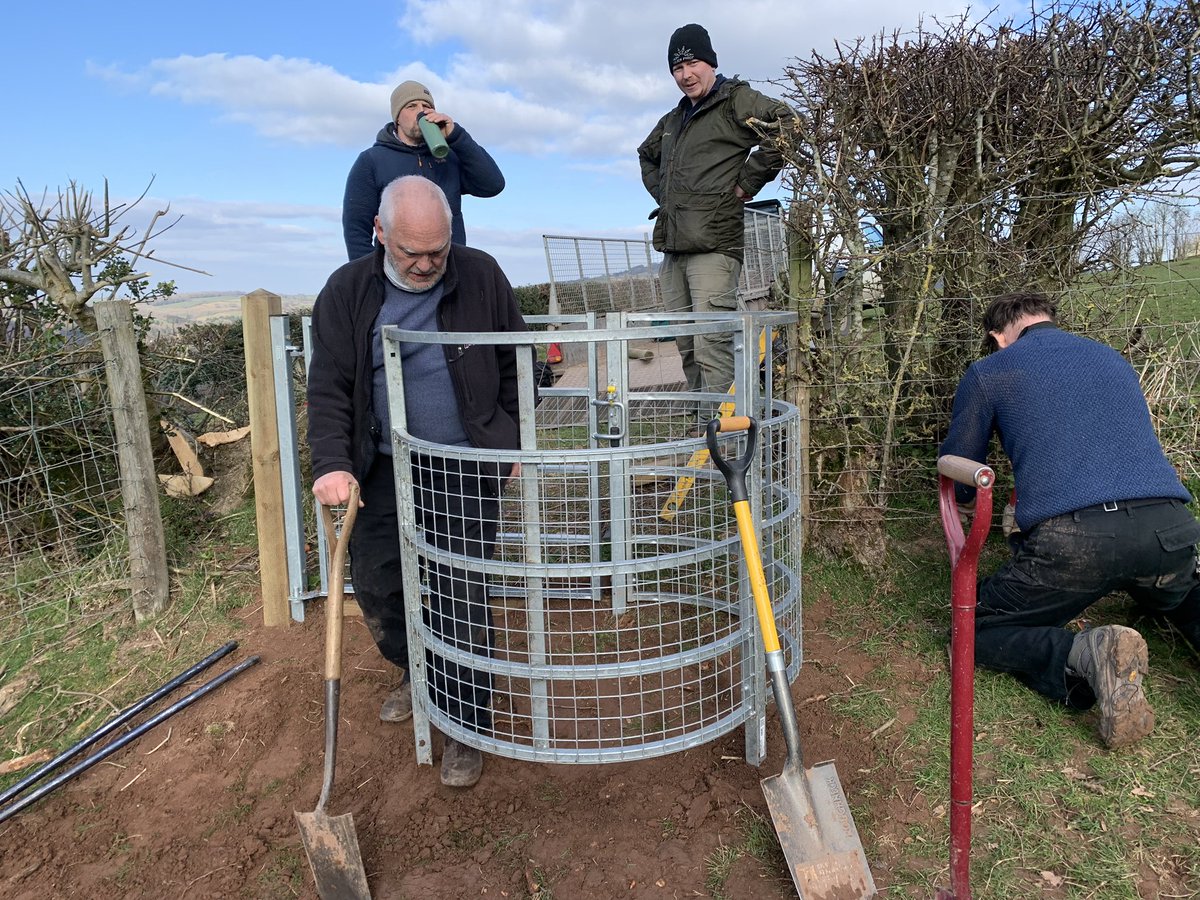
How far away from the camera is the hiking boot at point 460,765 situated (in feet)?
9.91

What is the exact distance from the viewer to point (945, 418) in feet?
15.3

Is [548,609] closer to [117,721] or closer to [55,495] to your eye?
[117,721]

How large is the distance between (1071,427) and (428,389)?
244cm

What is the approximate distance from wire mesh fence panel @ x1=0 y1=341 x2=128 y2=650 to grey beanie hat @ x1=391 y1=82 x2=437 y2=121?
208 centimetres

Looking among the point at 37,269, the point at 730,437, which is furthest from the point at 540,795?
the point at 37,269

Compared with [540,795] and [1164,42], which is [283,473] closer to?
[540,795]

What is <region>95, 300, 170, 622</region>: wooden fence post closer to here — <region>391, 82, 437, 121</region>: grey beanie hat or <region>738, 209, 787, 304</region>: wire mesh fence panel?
<region>391, 82, 437, 121</region>: grey beanie hat

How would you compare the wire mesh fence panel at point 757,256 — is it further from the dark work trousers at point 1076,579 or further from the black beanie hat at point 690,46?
the dark work trousers at point 1076,579

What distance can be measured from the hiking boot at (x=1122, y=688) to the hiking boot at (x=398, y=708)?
2.64 m

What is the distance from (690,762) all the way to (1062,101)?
12.1ft

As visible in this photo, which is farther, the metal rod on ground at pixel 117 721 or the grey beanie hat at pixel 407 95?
the grey beanie hat at pixel 407 95

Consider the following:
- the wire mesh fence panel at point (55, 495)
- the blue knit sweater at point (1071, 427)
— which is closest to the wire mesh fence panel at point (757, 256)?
the blue knit sweater at point (1071, 427)

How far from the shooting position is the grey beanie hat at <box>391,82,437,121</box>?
4480 mm

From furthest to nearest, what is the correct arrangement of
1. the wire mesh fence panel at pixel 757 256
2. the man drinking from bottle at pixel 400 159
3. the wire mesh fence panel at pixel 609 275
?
the wire mesh fence panel at pixel 609 275 → the wire mesh fence panel at pixel 757 256 → the man drinking from bottle at pixel 400 159
